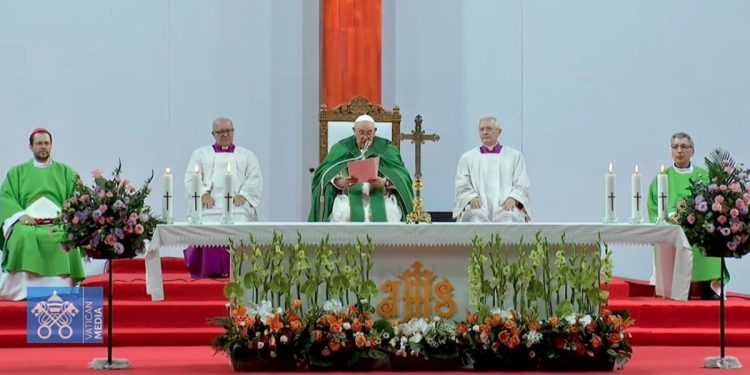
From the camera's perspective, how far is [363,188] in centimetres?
874

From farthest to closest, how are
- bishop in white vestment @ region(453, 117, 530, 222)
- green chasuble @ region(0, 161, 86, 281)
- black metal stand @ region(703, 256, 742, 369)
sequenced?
bishop in white vestment @ region(453, 117, 530, 222), green chasuble @ region(0, 161, 86, 281), black metal stand @ region(703, 256, 742, 369)

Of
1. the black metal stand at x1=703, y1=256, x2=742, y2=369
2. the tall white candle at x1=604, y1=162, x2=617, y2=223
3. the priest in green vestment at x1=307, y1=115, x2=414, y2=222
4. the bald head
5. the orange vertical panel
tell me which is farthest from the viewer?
the orange vertical panel

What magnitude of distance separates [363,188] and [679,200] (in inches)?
103

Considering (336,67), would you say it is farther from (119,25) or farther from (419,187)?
(419,187)

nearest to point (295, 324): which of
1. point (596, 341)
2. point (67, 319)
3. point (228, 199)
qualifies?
point (228, 199)

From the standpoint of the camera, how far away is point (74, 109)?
1151 cm

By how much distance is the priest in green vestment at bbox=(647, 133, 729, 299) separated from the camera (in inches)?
377

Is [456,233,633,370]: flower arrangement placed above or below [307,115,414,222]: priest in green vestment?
below

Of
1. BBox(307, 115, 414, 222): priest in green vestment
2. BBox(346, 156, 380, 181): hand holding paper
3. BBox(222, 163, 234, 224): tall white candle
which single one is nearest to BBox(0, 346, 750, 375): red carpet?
BBox(222, 163, 234, 224): tall white candle

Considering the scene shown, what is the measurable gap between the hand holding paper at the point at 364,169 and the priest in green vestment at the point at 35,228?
239cm

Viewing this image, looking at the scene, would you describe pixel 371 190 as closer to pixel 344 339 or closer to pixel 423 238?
pixel 423 238

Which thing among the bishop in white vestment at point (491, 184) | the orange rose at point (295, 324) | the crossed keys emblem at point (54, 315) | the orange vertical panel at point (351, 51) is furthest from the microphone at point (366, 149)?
the orange vertical panel at point (351, 51)

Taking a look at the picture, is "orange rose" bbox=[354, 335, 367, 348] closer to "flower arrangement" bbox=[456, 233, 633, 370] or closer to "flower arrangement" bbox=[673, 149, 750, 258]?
"flower arrangement" bbox=[456, 233, 633, 370]

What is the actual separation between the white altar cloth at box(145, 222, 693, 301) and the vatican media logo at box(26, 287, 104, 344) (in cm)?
181
